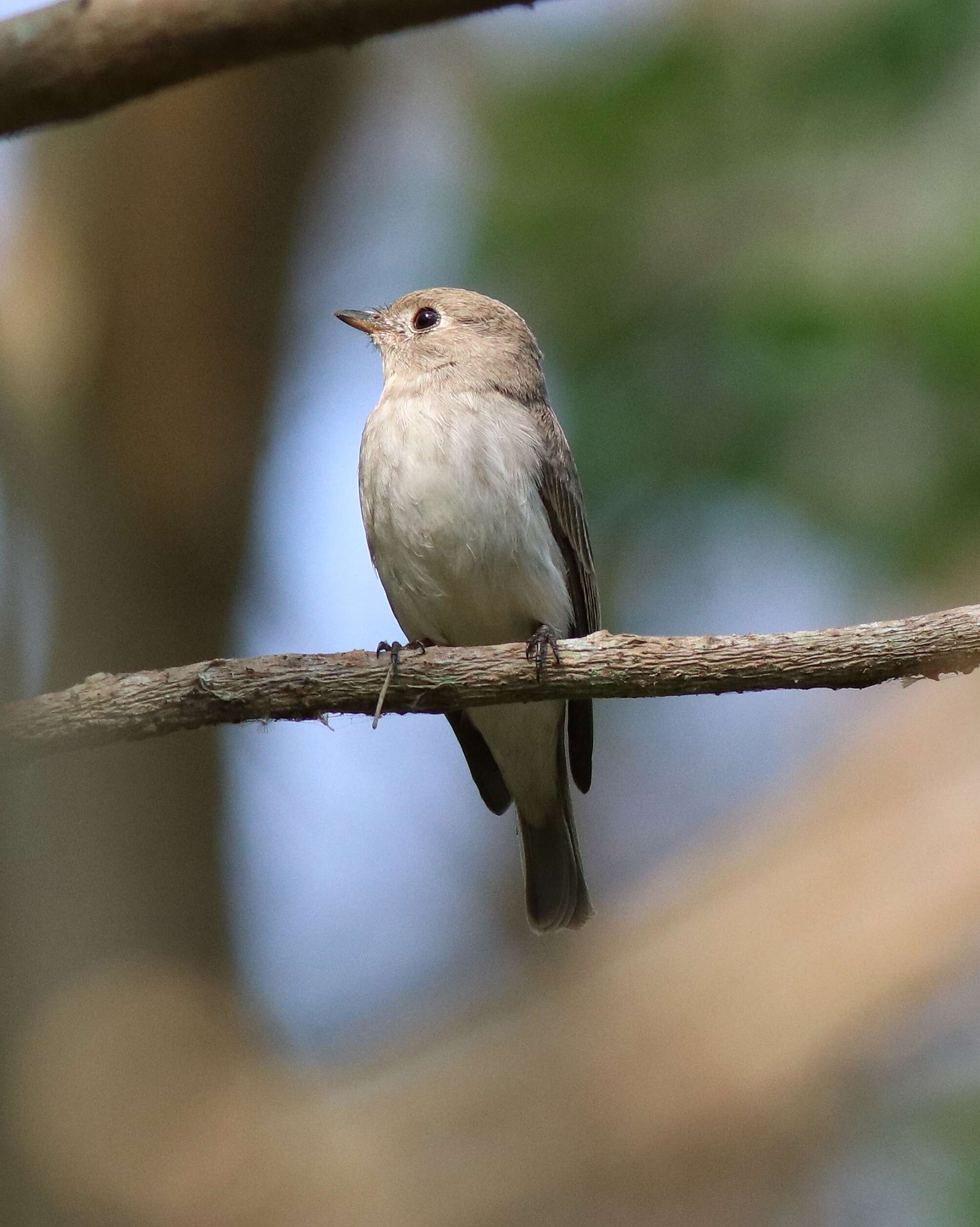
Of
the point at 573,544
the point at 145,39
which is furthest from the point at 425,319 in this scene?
the point at 145,39

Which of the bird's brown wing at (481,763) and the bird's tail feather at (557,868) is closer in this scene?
the bird's tail feather at (557,868)

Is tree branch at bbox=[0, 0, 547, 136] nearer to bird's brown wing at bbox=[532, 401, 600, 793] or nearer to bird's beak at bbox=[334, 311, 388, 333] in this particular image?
bird's brown wing at bbox=[532, 401, 600, 793]

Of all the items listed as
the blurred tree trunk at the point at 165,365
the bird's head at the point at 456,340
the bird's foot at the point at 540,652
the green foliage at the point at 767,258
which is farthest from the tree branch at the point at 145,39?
the green foliage at the point at 767,258

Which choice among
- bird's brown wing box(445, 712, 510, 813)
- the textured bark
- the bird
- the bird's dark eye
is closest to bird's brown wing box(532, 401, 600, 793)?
the bird

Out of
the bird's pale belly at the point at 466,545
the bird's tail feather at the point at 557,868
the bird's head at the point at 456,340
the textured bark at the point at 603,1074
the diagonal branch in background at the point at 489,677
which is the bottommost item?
the textured bark at the point at 603,1074

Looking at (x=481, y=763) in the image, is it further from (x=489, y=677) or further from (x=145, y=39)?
(x=145, y=39)

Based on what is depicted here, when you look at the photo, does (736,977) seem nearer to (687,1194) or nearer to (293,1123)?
(687,1194)

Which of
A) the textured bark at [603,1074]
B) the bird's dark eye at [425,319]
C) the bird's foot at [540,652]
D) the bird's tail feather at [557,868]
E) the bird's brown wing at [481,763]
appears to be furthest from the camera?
the bird's dark eye at [425,319]

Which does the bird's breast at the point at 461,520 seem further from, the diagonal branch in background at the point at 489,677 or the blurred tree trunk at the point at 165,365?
the blurred tree trunk at the point at 165,365
